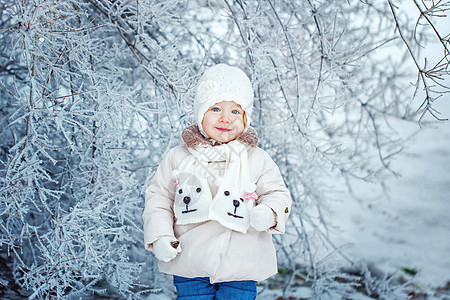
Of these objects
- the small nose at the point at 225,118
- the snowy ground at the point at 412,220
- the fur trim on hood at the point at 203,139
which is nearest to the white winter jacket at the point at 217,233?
the fur trim on hood at the point at 203,139

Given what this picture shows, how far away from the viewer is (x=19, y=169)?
7.03 feet

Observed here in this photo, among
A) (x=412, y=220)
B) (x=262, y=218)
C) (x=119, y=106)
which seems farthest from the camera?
(x=412, y=220)

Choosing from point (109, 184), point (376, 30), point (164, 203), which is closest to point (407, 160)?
point (376, 30)

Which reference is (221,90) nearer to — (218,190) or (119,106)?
(218,190)

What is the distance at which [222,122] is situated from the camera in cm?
177

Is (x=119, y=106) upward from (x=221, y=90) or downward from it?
upward

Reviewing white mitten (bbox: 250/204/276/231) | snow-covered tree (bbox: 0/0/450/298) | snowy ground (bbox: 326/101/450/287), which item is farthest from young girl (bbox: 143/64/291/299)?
snowy ground (bbox: 326/101/450/287)

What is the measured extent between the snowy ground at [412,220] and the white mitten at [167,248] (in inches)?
73.1

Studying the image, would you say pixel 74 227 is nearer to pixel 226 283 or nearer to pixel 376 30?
pixel 226 283

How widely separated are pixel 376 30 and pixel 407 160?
2.35 meters

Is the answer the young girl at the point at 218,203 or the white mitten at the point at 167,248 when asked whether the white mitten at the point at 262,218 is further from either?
the white mitten at the point at 167,248

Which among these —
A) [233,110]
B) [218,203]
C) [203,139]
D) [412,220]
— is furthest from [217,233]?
[412,220]

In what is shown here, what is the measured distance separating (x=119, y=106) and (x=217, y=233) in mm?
1034

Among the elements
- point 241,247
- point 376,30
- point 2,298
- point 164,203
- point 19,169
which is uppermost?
point 376,30
